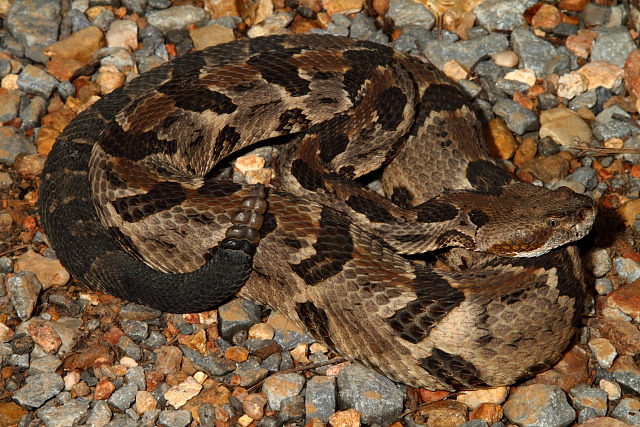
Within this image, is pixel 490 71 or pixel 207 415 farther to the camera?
pixel 490 71

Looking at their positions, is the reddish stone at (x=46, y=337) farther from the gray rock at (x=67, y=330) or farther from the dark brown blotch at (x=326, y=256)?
the dark brown blotch at (x=326, y=256)

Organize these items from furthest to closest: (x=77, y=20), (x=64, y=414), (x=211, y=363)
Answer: (x=77, y=20)
(x=211, y=363)
(x=64, y=414)

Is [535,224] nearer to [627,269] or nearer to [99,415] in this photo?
[627,269]

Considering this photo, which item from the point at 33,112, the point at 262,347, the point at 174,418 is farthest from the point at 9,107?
the point at 174,418

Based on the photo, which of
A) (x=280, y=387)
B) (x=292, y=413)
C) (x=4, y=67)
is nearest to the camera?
(x=292, y=413)

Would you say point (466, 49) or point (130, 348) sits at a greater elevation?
point (466, 49)

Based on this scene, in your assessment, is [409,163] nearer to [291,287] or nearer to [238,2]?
[291,287]

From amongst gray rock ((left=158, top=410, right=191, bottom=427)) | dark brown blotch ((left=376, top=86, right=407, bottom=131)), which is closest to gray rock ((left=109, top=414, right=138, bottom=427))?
gray rock ((left=158, top=410, right=191, bottom=427))

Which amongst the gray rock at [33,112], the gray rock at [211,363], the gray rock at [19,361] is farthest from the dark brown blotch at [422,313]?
the gray rock at [33,112]

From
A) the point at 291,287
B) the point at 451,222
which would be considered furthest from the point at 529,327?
the point at 291,287
